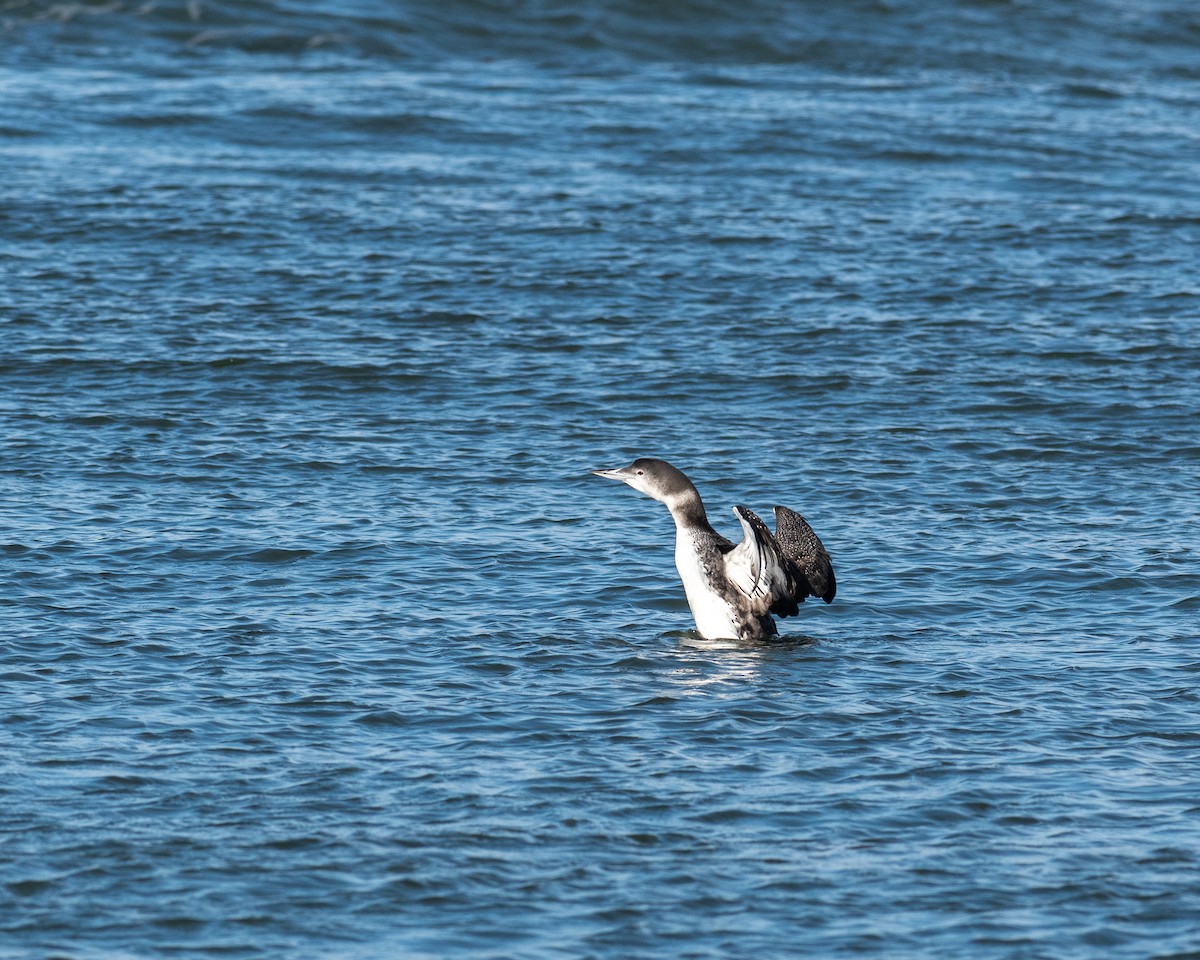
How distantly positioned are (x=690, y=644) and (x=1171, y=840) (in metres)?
4.25

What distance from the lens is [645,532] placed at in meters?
16.6

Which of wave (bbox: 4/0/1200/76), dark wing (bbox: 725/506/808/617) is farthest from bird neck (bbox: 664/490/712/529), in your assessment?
wave (bbox: 4/0/1200/76)

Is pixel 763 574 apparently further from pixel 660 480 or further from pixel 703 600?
pixel 660 480

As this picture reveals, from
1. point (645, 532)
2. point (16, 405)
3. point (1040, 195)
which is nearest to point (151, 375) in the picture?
point (16, 405)

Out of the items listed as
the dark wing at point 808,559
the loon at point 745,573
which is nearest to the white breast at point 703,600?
the loon at point 745,573

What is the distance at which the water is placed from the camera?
10.2 metres

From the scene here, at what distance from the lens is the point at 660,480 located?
47.2 feet

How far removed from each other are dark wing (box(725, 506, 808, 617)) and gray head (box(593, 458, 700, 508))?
1.96 ft

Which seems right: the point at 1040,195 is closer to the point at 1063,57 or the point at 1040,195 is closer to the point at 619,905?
the point at 1063,57

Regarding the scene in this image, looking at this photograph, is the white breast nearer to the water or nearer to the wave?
the water

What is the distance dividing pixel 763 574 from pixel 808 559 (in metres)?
0.41

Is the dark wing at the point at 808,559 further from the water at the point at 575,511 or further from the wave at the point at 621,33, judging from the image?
the wave at the point at 621,33

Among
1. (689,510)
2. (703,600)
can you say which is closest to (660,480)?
(689,510)

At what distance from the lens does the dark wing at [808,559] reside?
14000mm
